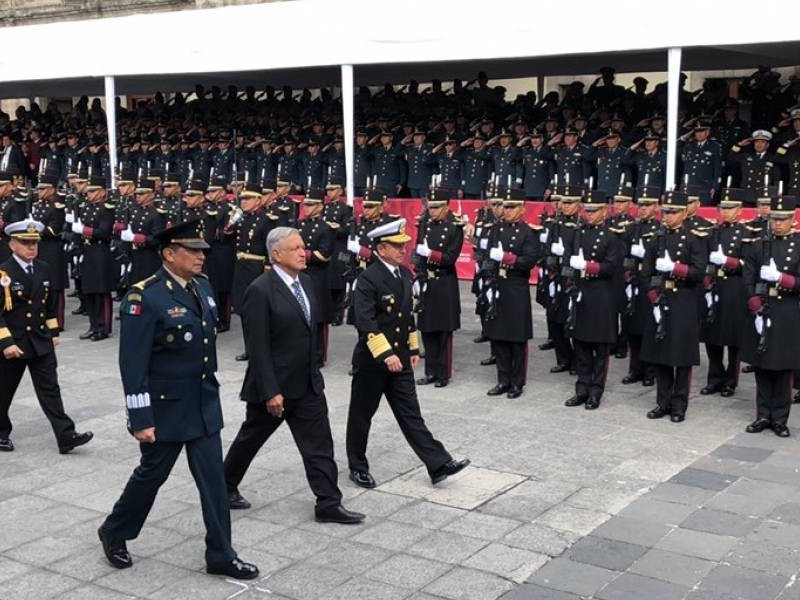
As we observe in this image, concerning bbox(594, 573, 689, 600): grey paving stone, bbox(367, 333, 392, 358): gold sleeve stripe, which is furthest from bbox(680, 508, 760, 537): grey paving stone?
bbox(367, 333, 392, 358): gold sleeve stripe

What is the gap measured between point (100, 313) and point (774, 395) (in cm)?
777

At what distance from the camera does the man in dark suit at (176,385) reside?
206 inches

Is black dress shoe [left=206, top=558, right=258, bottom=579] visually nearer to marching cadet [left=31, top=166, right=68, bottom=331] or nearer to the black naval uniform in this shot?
the black naval uniform

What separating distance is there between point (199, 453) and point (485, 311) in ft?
17.1

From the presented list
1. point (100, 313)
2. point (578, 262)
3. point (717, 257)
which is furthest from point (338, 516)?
point (100, 313)

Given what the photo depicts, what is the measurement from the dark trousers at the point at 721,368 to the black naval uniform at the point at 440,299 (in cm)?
229

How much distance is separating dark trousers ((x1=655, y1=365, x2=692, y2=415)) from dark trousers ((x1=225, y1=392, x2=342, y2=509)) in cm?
346

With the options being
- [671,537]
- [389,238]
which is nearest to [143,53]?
[389,238]

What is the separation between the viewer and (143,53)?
15477mm

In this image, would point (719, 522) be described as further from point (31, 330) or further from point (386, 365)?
point (31, 330)

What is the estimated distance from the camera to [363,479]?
6.94 m

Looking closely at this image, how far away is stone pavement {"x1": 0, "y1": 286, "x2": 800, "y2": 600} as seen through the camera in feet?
17.7

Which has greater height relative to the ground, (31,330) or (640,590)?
(31,330)

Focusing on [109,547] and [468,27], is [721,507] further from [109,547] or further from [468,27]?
[468,27]
